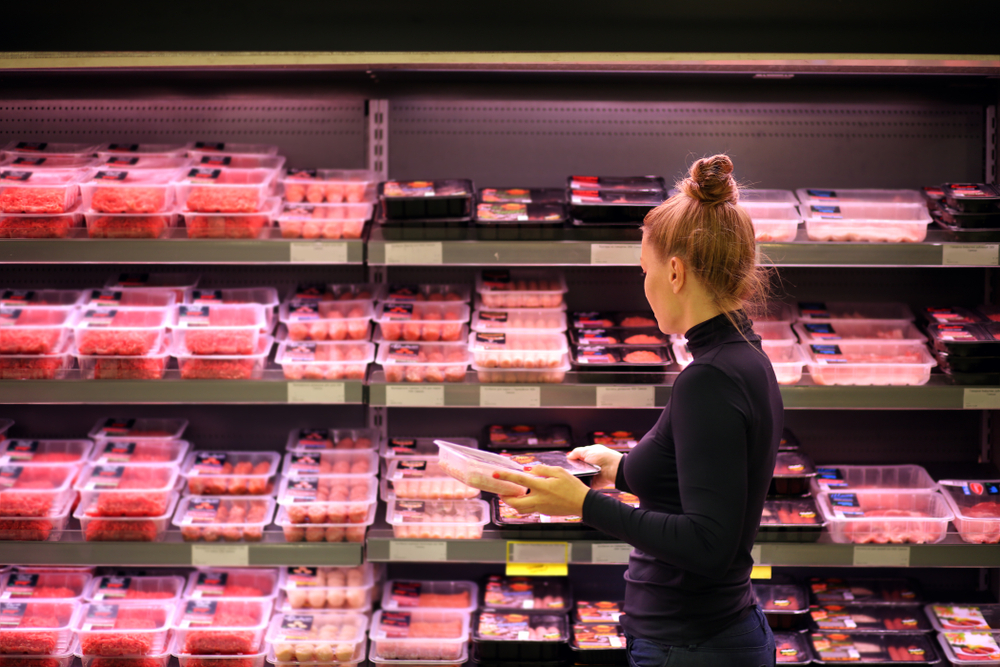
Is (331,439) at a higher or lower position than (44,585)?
higher

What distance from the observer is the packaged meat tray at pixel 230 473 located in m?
2.87

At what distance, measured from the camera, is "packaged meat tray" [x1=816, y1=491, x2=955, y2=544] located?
2723mm

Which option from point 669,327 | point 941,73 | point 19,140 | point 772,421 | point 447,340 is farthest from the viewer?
point 19,140

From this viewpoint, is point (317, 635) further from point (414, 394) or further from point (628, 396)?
point (628, 396)

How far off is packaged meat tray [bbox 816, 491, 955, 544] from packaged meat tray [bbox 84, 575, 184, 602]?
222cm

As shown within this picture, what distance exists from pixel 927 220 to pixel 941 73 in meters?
0.45

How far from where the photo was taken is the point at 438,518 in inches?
109

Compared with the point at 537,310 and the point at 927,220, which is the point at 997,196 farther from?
the point at 537,310

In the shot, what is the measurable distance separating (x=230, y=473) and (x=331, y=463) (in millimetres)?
342

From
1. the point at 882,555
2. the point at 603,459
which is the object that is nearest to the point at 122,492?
the point at 603,459

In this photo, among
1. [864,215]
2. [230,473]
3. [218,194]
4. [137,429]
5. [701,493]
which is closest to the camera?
[701,493]

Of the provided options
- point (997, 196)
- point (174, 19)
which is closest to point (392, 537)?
point (174, 19)

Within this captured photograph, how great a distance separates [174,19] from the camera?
270 centimetres

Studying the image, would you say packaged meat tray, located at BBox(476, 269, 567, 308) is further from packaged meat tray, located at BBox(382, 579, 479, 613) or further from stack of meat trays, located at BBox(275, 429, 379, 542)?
packaged meat tray, located at BBox(382, 579, 479, 613)
